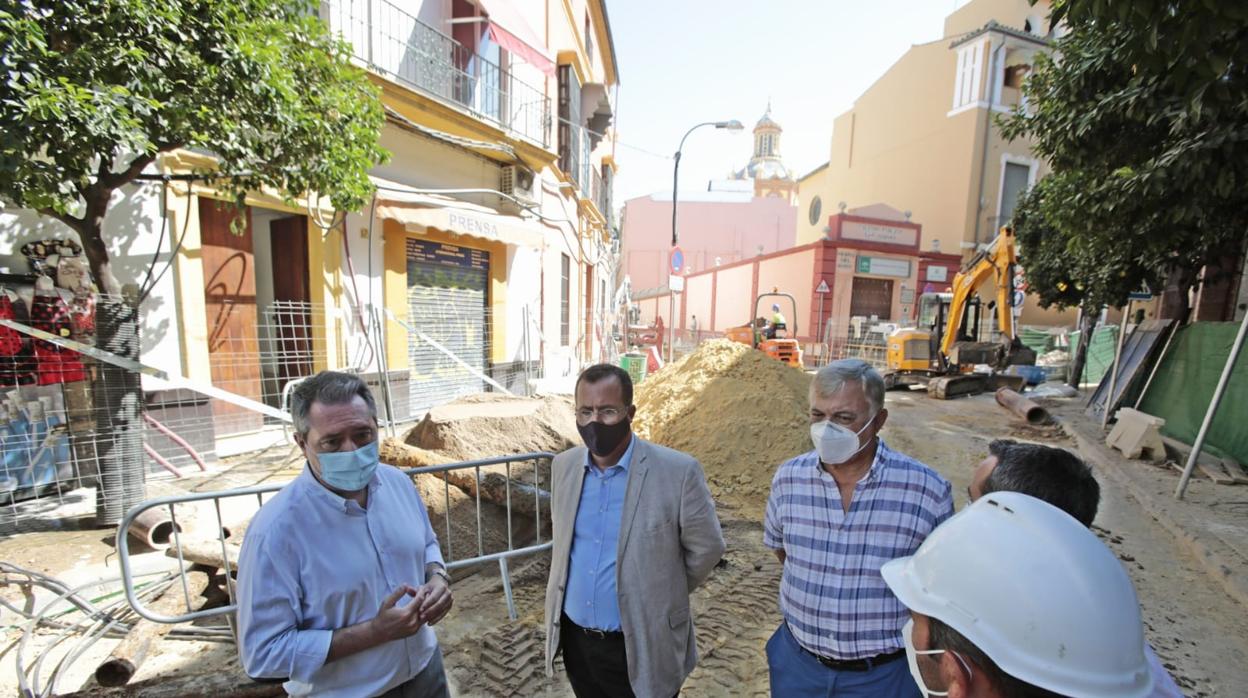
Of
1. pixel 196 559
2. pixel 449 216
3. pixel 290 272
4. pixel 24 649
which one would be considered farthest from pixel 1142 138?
pixel 290 272

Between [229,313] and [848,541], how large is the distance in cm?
736

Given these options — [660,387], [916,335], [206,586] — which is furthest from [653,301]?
[206,586]

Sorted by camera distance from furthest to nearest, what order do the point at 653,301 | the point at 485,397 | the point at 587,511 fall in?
the point at 653,301 < the point at 485,397 < the point at 587,511

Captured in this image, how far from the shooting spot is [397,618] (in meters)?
1.51

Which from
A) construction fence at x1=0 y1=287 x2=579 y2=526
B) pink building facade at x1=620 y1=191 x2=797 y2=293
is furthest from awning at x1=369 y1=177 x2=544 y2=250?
pink building facade at x1=620 y1=191 x2=797 y2=293

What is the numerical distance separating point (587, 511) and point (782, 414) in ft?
15.8

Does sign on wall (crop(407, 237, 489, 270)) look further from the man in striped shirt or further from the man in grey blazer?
the man in striped shirt

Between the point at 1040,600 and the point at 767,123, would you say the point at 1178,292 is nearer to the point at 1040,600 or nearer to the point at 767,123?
the point at 1040,600

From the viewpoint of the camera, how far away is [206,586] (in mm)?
3172

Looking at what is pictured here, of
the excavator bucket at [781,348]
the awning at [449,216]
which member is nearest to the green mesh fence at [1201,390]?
the excavator bucket at [781,348]

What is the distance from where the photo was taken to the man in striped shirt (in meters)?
1.67

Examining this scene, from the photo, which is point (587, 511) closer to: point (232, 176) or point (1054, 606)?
point (1054, 606)

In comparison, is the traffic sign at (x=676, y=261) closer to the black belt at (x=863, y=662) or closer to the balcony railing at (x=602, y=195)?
the balcony railing at (x=602, y=195)

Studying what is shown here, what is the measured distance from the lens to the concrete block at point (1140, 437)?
6293mm
